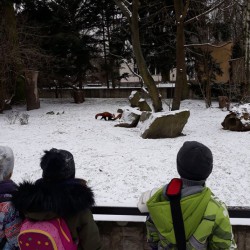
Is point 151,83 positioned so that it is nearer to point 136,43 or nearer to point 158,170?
point 136,43

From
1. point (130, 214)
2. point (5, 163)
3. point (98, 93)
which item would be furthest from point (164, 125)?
point (98, 93)

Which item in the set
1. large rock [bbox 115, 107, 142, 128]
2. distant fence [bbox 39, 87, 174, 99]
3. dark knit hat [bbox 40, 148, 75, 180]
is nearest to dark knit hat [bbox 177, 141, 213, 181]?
dark knit hat [bbox 40, 148, 75, 180]

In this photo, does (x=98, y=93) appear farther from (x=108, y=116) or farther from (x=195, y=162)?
(x=195, y=162)

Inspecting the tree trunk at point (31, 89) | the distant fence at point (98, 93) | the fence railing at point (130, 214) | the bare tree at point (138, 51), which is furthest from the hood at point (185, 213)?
the distant fence at point (98, 93)

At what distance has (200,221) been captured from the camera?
1.83 metres

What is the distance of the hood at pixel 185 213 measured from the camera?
182cm

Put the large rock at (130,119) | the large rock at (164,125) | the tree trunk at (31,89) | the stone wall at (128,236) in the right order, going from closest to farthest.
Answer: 1. the stone wall at (128,236)
2. the large rock at (164,125)
3. the large rock at (130,119)
4. the tree trunk at (31,89)

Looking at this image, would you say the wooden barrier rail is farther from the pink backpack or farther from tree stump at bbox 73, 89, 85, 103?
tree stump at bbox 73, 89, 85, 103

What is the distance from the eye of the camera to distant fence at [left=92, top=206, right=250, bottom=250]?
2602 mm

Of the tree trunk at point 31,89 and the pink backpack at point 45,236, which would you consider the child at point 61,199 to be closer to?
the pink backpack at point 45,236

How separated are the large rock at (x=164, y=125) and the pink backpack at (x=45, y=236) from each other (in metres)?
7.46

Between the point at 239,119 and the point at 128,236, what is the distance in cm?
787

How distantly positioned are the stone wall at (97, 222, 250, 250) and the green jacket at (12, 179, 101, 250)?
0.67m

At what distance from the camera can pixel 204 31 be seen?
1727 centimetres
